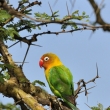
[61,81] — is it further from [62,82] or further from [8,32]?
[8,32]

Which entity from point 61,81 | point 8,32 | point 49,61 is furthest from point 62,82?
point 8,32

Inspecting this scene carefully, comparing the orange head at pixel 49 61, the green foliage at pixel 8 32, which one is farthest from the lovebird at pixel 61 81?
the green foliage at pixel 8 32

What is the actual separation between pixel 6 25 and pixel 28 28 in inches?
13.8

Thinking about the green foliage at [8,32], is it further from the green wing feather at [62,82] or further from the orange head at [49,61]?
the orange head at [49,61]

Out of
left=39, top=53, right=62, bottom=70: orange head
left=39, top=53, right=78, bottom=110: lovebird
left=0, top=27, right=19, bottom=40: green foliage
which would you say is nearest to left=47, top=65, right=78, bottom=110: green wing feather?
left=39, top=53, right=78, bottom=110: lovebird

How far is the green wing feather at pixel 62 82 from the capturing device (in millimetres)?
5539

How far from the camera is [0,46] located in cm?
457

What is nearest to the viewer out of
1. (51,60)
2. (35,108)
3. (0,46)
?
(35,108)

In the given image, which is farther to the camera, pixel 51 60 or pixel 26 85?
pixel 51 60

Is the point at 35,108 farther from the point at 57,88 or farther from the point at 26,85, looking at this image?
the point at 57,88

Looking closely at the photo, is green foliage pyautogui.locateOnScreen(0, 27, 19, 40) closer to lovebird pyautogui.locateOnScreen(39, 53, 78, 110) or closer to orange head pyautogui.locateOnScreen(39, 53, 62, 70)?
lovebird pyautogui.locateOnScreen(39, 53, 78, 110)

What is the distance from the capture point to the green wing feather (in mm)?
5539

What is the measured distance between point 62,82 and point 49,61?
93 cm

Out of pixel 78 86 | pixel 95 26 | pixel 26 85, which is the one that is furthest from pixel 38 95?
pixel 95 26
